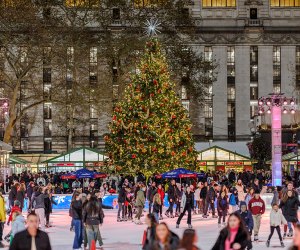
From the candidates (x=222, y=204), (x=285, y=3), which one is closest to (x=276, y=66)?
(x=285, y=3)

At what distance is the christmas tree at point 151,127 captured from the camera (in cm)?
4325

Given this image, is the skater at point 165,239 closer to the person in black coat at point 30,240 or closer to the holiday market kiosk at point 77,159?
the person in black coat at point 30,240

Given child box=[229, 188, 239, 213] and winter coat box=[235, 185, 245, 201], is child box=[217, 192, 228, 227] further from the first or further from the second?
child box=[229, 188, 239, 213]

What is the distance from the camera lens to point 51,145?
9138 cm

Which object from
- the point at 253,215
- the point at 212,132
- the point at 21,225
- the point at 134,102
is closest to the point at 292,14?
the point at 212,132

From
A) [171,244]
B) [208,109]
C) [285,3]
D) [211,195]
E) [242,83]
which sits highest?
[285,3]

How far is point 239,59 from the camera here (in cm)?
9406

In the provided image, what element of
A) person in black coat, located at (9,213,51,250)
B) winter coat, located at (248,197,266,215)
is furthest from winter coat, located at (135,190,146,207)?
person in black coat, located at (9,213,51,250)

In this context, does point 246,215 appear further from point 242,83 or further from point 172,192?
point 242,83

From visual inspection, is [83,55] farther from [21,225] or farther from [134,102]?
[21,225]

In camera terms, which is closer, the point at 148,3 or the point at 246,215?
the point at 246,215

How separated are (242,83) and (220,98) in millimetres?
2754

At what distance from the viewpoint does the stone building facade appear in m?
92.2

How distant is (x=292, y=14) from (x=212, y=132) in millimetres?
14505
